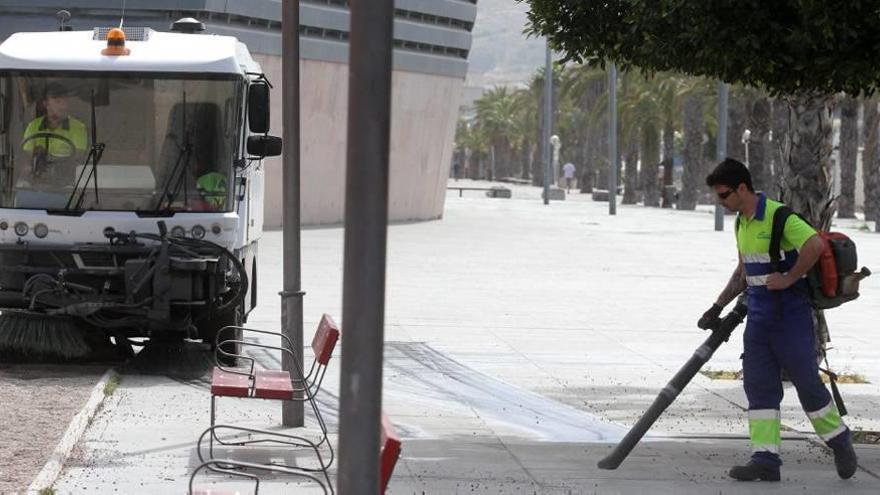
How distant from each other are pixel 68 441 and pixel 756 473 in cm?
397

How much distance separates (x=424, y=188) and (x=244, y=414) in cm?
3236

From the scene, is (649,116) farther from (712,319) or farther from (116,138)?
(712,319)

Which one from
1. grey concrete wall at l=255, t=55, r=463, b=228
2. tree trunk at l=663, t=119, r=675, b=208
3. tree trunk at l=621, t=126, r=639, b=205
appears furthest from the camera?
tree trunk at l=621, t=126, r=639, b=205

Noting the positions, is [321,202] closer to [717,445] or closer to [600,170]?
[717,445]

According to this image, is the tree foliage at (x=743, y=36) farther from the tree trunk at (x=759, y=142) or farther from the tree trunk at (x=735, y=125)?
the tree trunk at (x=735, y=125)

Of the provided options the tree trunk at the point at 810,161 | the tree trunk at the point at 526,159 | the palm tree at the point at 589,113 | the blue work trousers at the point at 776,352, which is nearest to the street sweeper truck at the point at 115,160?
the tree trunk at the point at 810,161

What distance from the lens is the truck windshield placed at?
13750 millimetres

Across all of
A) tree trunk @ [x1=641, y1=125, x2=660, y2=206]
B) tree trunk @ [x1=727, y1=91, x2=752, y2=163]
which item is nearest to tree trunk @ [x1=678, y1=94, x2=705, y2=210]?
tree trunk @ [x1=727, y1=91, x2=752, y2=163]

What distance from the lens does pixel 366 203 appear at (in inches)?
173

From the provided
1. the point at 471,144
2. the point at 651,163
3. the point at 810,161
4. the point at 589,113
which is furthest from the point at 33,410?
the point at 471,144

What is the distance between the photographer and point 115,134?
45.4 feet

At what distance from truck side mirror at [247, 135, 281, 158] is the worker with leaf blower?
5.43 meters

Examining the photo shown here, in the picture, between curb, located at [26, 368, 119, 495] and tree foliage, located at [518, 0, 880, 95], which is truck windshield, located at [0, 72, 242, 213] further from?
tree foliage, located at [518, 0, 880, 95]

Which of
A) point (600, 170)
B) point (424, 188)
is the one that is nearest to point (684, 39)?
point (424, 188)
